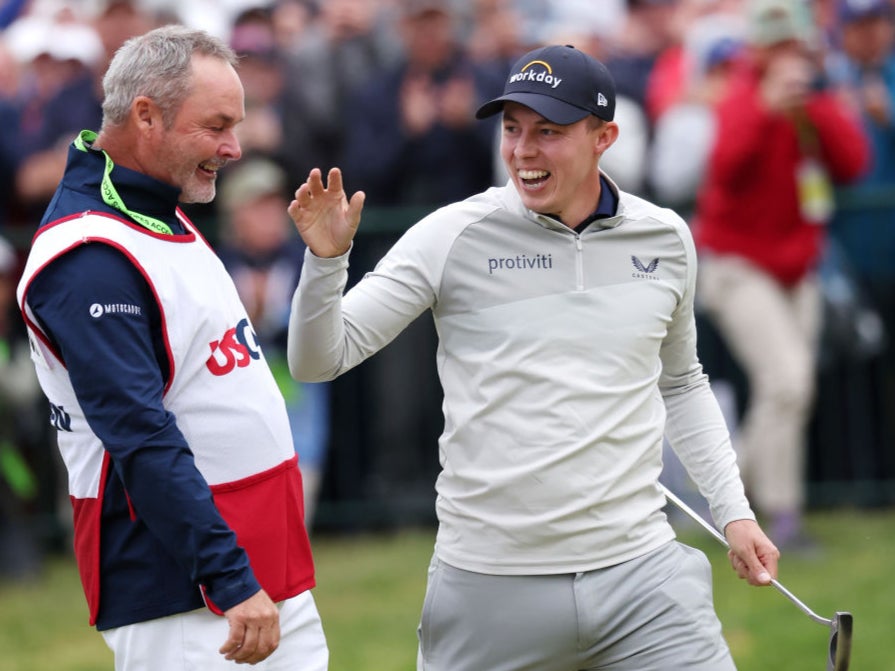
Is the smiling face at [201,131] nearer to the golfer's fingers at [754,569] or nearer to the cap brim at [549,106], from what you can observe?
the cap brim at [549,106]

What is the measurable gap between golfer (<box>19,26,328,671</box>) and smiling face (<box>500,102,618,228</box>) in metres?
0.76

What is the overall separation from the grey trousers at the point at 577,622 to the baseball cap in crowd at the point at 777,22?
470 cm

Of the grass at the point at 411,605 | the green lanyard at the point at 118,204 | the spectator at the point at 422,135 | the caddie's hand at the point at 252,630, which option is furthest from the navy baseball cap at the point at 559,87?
the spectator at the point at 422,135

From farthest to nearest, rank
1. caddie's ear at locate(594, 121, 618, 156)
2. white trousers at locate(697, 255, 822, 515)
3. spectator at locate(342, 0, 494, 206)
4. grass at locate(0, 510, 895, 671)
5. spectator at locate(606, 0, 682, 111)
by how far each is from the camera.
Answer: spectator at locate(606, 0, 682, 111) < spectator at locate(342, 0, 494, 206) < white trousers at locate(697, 255, 822, 515) < grass at locate(0, 510, 895, 671) < caddie's ear at locate(594, 121, 618, 156)

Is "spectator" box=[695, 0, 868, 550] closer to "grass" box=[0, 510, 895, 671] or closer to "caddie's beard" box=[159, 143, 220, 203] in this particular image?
"grass" box=[0, 510, 895, 671]

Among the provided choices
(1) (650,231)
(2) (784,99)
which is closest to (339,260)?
(1) (650,231)

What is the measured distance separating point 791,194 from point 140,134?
5.35m

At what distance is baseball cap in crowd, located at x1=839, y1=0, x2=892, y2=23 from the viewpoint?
9.34 m

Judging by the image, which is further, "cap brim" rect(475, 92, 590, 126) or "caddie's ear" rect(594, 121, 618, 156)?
"caddie's ear" rect(594, 121, 618, 156)

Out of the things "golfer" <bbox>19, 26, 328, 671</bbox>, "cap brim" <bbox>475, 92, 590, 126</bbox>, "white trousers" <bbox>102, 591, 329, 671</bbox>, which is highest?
"cap brim" <bbox>475, 92, 590, 126</bbox>

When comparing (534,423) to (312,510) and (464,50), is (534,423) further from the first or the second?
(464,50)

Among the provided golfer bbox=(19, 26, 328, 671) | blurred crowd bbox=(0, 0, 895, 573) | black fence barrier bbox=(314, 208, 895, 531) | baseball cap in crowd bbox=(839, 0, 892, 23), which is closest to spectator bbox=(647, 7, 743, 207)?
blurred crowd bbox=(0, 0, 895, 573)

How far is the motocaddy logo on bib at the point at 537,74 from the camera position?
4176mm

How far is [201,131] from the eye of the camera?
3.85 m
